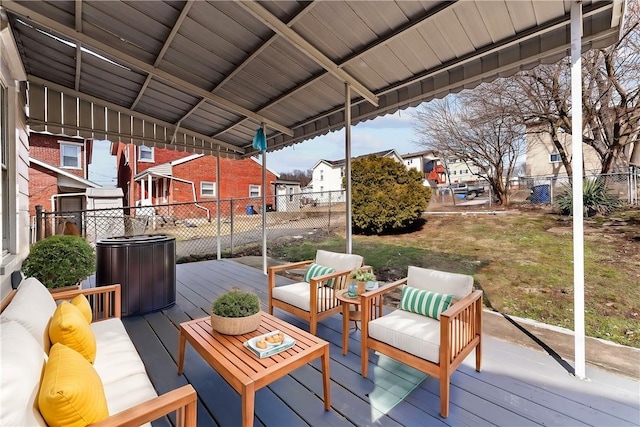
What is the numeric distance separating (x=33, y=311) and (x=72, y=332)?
281 mm

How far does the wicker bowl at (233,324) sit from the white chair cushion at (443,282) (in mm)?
1508

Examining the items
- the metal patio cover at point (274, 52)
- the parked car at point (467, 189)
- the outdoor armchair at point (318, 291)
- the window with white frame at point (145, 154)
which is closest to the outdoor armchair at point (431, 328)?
the outdoor armchair at point (318, 291)

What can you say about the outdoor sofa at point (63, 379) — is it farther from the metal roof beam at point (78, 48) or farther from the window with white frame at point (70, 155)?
the window with white frame at point (70, 155)

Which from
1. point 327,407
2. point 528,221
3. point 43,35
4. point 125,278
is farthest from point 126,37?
point 528,221

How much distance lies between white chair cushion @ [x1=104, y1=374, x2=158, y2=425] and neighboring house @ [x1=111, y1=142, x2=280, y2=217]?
40.8 feet

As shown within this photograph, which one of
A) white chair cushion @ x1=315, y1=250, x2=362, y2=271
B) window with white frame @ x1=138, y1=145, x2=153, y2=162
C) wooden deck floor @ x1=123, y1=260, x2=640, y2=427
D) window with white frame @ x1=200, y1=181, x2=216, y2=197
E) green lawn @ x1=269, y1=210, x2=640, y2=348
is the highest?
window with white frame @ x1=138, y1=145, x2=153, y2=162

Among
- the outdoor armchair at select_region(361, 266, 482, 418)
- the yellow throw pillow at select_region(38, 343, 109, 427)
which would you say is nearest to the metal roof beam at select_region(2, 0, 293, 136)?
the yellow throw pillow at select_region(38, 343, 109, 427)

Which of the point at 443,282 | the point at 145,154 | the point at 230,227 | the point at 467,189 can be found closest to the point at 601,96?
the point at 467,189

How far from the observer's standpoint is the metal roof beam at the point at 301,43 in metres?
2.58

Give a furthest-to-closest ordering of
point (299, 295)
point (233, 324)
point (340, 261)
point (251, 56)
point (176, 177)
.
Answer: point (176, 177) → point (340, 261) → point (251, 56) → point (299, 295) → point (233, 324)

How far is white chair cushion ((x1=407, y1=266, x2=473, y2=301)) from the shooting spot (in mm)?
2451

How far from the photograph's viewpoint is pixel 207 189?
16156 millimetres

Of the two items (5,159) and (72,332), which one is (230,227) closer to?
(5,159)

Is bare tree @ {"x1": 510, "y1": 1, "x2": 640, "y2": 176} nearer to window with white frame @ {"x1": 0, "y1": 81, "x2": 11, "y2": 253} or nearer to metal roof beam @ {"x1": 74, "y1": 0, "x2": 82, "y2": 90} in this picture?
metal roof beam @ {"x1": 74, "y1": 0, "x2": 82, "y2": 90}
